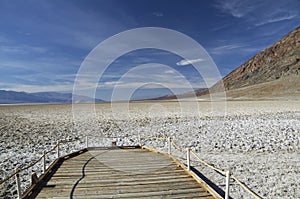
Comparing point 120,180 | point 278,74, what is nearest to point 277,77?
point 278,74

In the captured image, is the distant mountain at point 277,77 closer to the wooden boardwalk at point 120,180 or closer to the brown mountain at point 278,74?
the brown mountain at point 278,74

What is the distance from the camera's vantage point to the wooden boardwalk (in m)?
5.11

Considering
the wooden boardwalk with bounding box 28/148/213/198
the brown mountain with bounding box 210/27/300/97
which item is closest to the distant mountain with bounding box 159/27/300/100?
the brown mountain with bounding box 210/27/300/97

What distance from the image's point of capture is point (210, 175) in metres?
7.82

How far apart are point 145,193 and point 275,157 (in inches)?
292

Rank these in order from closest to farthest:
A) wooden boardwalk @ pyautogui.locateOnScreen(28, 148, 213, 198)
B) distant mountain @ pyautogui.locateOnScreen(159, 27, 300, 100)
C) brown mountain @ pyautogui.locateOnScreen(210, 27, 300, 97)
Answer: wooden boardwalk @ pyautogui.locateOnScreen(28, 148, 213, 198)
distant mountain @ pyautogui.locateOnScreen(159, 27, 300, 100)
brown mountain @ pyautogui.locateOnScreen(210, 27, 300, 97)

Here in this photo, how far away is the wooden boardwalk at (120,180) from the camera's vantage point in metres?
5.11

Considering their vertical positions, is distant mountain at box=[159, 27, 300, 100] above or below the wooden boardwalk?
above

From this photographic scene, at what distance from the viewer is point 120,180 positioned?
5.93m

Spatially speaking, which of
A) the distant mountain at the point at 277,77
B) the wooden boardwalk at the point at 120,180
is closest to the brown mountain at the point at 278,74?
the distant mountain at the point at 277,77

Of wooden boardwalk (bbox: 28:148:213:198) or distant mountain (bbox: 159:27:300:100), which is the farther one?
distant mountain (bbox: 159:27:300:100)

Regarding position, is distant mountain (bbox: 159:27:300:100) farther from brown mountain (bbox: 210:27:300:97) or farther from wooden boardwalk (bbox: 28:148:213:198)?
wooden boardwalk (bbox: 28:148:213:198)

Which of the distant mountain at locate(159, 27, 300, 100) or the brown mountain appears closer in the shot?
the distant mountain at locate(159, 27, 300, 100)

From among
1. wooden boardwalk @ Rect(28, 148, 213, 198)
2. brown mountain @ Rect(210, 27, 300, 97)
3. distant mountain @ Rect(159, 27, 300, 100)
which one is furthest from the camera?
brown mountain @ Rect(210, 27, 300, 97)
